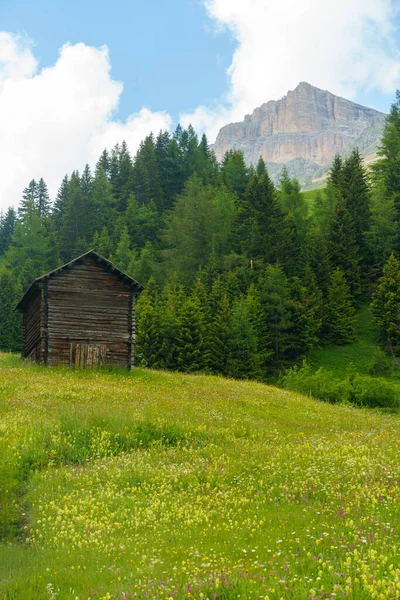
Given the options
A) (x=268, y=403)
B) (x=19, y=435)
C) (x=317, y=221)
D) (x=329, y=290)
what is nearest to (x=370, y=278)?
(x=329, y=290)

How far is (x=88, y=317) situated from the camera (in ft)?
122

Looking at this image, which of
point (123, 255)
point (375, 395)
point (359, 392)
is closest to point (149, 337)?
Result: point (359, 392)

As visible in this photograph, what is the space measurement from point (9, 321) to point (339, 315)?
45.6 metres

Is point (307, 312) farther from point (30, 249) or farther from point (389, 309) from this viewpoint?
point (30, 249)

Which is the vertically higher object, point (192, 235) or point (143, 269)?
point (192, 235)

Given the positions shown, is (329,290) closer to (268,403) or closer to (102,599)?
(268,403)

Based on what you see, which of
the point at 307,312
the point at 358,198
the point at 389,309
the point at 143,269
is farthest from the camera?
the point at 143,269

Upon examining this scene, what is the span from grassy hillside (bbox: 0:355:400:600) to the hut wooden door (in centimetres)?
1640

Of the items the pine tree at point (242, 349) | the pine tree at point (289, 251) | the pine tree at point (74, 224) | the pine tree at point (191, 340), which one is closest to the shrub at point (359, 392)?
the pine tree at point (242, 349)

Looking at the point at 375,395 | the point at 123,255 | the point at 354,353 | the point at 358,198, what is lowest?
the point at 375,395

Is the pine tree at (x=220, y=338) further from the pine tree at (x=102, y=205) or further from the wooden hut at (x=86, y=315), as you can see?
the pine tree at (x=102, y=205)

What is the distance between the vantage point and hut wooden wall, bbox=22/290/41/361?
38.3 metres


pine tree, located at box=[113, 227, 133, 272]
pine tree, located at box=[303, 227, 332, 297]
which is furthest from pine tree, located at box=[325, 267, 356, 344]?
pine tree, located at box=[113, 227, 133, 272]

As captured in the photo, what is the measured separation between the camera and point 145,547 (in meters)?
8.42
